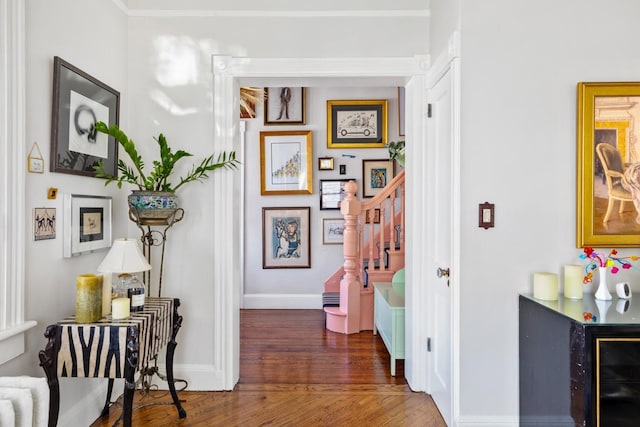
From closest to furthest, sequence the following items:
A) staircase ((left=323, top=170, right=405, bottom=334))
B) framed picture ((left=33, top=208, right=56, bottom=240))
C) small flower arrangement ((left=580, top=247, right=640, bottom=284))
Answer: framed picture ((left=33, top=208, right=56, bottom=240))
small flower arrangement ((left=580, top=247, right=640, bottom=284))
staircase ((left=323, top=170, right=405, bottom=334))

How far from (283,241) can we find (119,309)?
3.37m

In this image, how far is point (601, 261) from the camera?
2252 mm

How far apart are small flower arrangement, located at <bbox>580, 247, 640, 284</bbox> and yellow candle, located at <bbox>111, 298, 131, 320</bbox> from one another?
2.36 meters

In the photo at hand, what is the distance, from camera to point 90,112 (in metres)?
2.60

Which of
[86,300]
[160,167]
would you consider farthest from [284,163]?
[86,300]

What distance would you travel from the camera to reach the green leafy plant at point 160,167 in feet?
8.57

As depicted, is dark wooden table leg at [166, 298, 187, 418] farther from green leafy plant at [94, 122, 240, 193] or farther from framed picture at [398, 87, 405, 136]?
framed picture at [398, 87, 405, 136]

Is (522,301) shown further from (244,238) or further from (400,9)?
(244,238)

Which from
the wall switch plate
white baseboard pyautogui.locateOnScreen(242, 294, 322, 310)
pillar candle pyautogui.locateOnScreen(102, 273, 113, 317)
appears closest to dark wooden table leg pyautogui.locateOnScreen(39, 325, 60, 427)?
pillar candle pyautogui.locateOnScreen(102, 273, 113, 317)

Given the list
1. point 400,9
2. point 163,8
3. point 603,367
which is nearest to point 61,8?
point 163,8

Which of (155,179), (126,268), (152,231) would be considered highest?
(155,179)

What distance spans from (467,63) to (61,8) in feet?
7.19

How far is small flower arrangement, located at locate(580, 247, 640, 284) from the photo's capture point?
226 centimetres

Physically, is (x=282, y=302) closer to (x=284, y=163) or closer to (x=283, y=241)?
(x=283, y=241)
